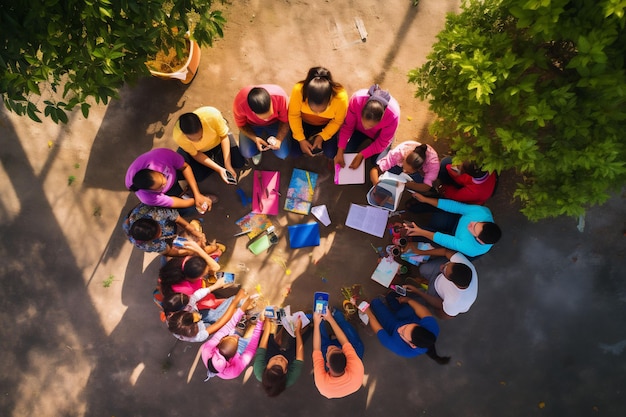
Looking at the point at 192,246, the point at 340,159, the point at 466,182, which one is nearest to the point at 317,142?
the point at 340,159

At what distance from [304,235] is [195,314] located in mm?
1861

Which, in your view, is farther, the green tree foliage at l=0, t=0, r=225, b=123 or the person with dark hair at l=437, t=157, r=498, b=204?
the person with dark hair at l=437, t=157, r=498, b=204

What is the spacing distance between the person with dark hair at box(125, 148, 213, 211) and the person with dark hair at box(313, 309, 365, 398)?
8.06 feet

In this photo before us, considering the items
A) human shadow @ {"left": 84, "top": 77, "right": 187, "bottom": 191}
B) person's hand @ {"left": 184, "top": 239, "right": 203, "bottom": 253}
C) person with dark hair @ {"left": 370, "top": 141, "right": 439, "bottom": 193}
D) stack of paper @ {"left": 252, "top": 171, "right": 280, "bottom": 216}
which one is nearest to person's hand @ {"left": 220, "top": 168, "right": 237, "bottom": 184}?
stack of paper @ {"left": 252, "top": 171, "right": 280, "bottom": 216}

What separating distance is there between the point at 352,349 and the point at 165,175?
3300mm

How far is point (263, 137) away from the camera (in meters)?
4.73

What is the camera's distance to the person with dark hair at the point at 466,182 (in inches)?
160

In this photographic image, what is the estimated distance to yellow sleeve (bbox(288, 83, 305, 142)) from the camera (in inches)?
162

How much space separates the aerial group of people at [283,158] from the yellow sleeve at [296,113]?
0.04 ft

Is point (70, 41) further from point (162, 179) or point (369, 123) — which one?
point (369, 123)

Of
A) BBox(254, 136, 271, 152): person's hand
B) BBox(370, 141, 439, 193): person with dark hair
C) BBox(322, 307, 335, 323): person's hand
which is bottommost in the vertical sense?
BBox(322, 307, 335, 323): person's hand

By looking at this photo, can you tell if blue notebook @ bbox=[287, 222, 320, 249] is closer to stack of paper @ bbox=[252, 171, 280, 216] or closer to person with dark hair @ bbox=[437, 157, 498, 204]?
stack of paper @ bbox=[252, 171, 280, 216]

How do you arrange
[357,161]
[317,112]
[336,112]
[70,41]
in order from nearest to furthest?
1. [70,41]
2. [317,112]
3. [336,112]
4. [357,161]

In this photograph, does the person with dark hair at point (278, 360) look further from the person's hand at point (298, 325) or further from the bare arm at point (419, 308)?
the bare arm at point (419, 308)
